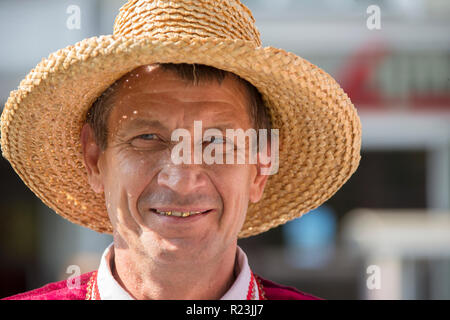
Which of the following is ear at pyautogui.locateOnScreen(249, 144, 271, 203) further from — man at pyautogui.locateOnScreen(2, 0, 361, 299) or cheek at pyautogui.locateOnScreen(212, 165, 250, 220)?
cheek at pyautogui.locateOnScreen(212, 165, 250, 220)

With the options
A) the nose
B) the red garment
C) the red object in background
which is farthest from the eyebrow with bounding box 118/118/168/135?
the red object in background

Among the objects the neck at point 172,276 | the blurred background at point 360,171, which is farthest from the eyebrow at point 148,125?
the blurred background at point 360,171

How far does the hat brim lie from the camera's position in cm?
140

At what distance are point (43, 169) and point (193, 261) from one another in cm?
63

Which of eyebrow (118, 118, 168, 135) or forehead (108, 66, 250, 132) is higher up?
forehead (108, 66, 250, 132)

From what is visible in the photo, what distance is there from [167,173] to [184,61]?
0.31 metres

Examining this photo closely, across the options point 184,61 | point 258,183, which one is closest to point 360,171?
point 258,183

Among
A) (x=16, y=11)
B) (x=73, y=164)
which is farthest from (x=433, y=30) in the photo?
(x=73, y=164)

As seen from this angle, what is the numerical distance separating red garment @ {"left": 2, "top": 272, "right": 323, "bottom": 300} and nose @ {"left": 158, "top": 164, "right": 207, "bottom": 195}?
0.57m

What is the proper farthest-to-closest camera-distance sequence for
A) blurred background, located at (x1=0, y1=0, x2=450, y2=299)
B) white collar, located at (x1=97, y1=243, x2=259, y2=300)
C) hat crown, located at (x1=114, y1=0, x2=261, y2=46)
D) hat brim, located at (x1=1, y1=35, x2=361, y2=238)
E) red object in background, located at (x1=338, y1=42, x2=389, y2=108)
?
red object in background, located at (x1=338, y1=42, x2=389, y2=108), blurred background, located at (x1=0, y1=0, x2=450, y2=299), white collar, located at (x1=97, y1=243, x2=259, y2=300), hat crown, located at (x1=114, y1=0, x2=261, y2=46), hat brim, located at (x1=1, y1=35, x2=361, y2=238)

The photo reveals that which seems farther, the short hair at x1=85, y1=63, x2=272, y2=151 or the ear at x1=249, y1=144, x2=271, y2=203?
the ear at x1=249, y1=144, x2=271, y2=203

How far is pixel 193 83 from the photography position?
1554 millimetres

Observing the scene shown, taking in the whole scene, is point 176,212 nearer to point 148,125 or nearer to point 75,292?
point 148,125
